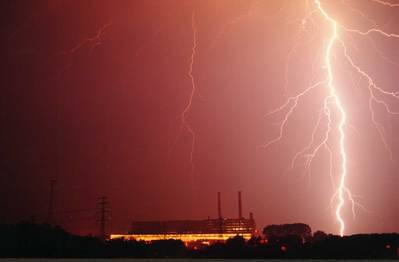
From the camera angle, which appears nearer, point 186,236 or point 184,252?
point 184,252

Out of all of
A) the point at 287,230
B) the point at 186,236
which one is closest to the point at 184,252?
the point at 186,236

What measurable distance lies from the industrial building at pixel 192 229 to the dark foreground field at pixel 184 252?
103 feet

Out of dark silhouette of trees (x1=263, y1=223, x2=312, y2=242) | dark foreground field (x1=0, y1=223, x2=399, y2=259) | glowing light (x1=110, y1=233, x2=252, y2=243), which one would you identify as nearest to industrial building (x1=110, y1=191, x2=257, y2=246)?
glowing light (x1=110, y1=233, x2=252, y2=243)

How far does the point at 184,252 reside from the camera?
43.9 metres

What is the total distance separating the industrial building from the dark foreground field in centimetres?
3152

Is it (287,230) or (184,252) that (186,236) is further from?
(184,252)

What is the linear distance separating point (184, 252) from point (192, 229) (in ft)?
125

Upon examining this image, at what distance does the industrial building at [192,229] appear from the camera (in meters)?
80.2

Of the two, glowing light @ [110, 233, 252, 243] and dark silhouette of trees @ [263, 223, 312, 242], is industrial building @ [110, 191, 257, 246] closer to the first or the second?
glowing light @ [110, 233, 252, 243]

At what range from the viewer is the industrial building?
80188 mm

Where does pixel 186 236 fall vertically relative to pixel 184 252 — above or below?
above

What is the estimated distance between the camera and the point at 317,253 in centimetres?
3791

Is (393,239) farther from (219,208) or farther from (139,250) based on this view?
(219,208)

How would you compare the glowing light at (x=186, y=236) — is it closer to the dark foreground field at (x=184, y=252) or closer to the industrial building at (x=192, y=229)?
the industrial building at (x=192, y=229)
